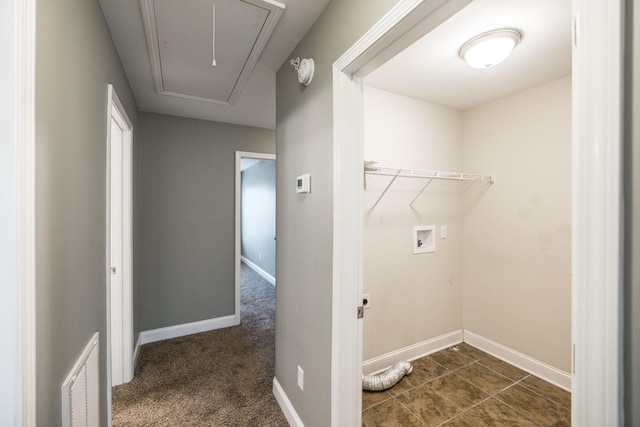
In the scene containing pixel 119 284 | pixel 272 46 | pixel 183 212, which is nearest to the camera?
pixel 272 46

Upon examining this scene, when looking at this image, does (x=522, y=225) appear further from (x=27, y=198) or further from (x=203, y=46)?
(x=27, y=198)

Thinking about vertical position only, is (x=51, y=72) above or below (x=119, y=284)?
above

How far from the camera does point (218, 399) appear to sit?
2.01 metres

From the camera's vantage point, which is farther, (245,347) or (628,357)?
(245,347)

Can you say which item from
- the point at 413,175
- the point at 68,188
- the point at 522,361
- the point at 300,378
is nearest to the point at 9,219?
the point at 68,188

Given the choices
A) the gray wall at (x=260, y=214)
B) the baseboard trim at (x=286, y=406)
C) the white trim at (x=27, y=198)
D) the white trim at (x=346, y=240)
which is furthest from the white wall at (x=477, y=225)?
the gray wall at (x=260, y=214)

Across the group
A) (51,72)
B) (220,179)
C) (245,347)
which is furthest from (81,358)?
(220,179)

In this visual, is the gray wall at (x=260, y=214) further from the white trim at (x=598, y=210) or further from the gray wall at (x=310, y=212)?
the white trim at (x=598, y=210)

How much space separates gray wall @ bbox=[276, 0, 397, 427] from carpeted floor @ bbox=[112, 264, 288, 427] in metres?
0.29

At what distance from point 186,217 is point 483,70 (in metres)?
3.09

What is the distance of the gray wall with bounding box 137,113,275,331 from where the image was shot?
2896 millimetres

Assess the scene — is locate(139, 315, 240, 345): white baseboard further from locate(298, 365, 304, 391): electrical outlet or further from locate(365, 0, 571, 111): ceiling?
locate(365, 0, 571, 111): ceiling

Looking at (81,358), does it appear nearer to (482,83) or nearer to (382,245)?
(382,245)

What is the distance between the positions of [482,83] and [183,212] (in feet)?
10.2
